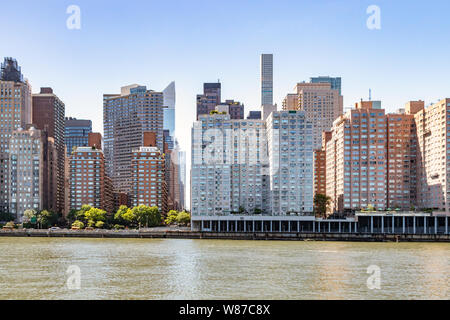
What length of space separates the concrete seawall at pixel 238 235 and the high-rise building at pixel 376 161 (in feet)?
111

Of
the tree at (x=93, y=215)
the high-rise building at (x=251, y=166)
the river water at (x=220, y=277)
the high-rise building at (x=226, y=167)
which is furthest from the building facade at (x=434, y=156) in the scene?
the tree at (x=93, y=215)

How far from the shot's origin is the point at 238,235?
531ft

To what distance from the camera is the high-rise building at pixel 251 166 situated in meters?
184

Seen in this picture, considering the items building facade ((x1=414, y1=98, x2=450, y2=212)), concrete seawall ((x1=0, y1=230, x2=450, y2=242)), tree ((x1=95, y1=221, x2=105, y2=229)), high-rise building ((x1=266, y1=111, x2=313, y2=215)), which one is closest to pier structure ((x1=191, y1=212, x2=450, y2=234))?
high-rise building ((x1=266, y1=111, x2=313, y2=215))

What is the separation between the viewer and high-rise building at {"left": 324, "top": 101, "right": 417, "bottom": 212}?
189 m

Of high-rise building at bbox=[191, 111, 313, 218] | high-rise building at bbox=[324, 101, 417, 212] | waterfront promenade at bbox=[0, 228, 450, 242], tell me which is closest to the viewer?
waterfront promenade at bbox=[0, 228, 450, 242]

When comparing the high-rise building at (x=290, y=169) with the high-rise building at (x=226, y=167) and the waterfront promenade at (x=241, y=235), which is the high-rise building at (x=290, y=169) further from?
the waterfront promenade at (x=241, y=235)

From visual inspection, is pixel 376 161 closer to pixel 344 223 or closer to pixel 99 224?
pixel 344 223

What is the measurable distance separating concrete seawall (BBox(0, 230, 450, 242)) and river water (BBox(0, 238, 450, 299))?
195 feet

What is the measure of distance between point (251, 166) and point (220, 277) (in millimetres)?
133817

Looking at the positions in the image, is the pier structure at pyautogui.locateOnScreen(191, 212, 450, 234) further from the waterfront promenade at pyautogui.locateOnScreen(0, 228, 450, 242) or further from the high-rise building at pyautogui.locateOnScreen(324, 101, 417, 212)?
the waterfront promenade at pyautogui.locateOnScreen(0, 228, 450, 242)

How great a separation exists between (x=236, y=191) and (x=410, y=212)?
2159 inches

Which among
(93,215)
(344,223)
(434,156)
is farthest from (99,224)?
(434,156)
